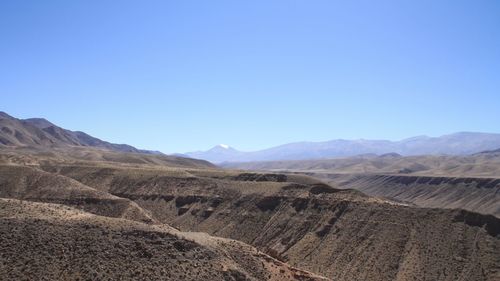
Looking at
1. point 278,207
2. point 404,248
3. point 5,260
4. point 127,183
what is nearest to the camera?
point 5,260

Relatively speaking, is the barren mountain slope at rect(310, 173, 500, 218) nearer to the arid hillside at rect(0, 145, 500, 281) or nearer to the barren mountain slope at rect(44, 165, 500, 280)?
the arid hillside at rect(0, 145, 500, 281)

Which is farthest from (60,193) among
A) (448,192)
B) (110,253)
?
(448,192)

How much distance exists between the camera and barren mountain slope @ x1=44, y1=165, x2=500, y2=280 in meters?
52.5

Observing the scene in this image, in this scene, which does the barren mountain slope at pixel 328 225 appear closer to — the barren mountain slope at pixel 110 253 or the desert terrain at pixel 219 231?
the desert terrain at pixel 219 231

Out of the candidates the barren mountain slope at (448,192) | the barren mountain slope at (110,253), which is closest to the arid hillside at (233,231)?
the barren mountain slope at (110,253)

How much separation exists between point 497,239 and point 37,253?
46305 millimetres

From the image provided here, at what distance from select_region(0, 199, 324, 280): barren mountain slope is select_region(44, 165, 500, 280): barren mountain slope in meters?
14.3

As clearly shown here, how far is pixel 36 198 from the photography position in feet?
214

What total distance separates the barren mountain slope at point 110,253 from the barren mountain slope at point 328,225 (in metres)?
14.3

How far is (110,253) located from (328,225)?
38.0m

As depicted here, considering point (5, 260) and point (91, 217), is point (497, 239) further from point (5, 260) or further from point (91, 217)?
point (5, 260)

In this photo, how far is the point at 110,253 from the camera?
32125mm

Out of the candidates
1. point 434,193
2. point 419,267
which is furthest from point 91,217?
point 434,193

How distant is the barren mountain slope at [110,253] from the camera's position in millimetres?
30125
